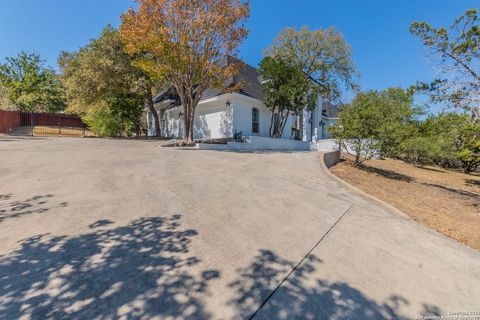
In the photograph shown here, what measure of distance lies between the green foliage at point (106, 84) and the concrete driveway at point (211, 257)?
43.7 feet

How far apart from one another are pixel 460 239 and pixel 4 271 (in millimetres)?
6947

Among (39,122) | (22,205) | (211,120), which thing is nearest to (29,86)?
(39,122)

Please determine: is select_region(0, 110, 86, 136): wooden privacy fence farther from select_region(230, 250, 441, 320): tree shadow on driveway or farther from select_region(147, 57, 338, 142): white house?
select_region(230, 250, 441, 320): tree shadow on driveway

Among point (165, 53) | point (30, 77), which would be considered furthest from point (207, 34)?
point (30, 77)

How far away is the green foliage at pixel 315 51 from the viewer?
17.5 m

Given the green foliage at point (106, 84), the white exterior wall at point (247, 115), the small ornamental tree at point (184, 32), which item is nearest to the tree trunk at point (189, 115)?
the small ornamental tree at point (184, 32)

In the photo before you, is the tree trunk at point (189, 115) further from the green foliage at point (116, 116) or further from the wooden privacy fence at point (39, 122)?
the wooden privacy fence at point (39, 122)

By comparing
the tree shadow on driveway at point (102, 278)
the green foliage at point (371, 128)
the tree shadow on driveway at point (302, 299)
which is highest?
the green foliage at point (371, 128)

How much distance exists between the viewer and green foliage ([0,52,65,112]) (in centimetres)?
2972

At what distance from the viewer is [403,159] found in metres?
18.1

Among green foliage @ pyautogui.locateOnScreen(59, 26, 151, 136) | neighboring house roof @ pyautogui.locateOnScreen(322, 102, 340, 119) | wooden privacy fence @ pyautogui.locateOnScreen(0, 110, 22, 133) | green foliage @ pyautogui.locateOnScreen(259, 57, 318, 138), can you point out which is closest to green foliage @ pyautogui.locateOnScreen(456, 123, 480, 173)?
green foliage @ pyautogui.locateOnScreen(259, 57, 318, 138)

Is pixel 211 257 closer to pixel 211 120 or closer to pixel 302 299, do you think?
pixel 302 299

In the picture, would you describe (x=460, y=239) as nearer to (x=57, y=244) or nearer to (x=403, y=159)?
(x=57, y=244)

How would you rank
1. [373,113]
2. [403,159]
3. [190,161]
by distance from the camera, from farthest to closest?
[403,159] → [373,113] → [190,161]
